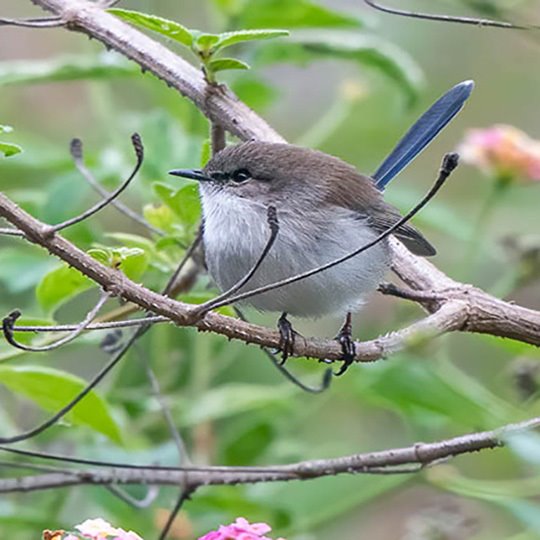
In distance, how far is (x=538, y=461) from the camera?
2.23 metres

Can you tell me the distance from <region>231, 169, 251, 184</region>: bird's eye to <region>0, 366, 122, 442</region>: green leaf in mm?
581

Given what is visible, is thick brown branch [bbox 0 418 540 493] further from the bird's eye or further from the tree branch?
the bird's eye

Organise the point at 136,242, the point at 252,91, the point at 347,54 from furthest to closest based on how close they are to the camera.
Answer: the point at 252,91 < the point at 347,54 < the point at 136,242

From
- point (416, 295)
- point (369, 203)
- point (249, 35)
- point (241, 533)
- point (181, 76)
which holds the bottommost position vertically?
point (241, 533)

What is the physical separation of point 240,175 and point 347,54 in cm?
49

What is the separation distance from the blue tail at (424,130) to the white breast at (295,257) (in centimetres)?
33

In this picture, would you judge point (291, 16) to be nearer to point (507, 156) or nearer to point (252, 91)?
point (252, 91)

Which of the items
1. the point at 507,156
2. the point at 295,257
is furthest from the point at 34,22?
the point at 507,156

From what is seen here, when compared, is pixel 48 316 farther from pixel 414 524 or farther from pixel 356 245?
pixel 414 524

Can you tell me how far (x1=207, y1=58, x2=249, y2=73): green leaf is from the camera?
226 cm

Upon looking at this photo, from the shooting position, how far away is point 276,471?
94.7 inches

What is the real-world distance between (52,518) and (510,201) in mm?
2395

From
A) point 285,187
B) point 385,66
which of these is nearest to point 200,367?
point 285,187

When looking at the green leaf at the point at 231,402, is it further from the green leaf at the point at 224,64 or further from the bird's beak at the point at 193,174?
the green leaf at the point at 224,64
